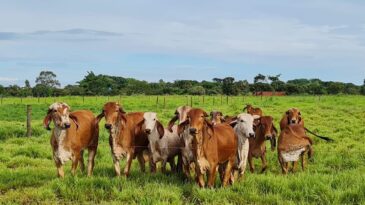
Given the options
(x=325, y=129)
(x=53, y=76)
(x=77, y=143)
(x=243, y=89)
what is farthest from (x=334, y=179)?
(x=53, y=76)

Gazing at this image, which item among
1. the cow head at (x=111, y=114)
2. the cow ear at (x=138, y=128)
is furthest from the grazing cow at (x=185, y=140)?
the cow head at (x=111, y=114)

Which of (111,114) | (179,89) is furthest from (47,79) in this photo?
(111,114)

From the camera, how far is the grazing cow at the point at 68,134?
9164 millimetres

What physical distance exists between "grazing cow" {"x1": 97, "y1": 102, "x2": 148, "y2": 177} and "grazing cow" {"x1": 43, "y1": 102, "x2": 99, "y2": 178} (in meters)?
0.70

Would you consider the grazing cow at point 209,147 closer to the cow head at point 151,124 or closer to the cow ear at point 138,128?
the cow head at point 151,124

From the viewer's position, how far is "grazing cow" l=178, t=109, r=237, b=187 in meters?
8.14

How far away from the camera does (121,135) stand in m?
9.58

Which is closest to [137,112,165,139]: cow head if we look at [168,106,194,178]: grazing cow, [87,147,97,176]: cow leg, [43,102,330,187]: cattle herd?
[43,102,330,187]: cattle herd

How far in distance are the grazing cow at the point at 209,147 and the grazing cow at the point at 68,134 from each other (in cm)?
241

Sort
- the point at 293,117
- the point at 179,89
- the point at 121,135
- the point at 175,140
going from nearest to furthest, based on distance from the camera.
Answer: the point at 121,135, the point at 175,140, the point at 293,117, the point at 179,89

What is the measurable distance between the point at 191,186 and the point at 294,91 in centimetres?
7343

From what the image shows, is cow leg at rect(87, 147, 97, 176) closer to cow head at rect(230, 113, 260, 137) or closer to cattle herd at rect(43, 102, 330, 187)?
cattle herd at rect(43, 102, 330, 187)

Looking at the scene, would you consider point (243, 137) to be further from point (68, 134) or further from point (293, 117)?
point (68, 134)

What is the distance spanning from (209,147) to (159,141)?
5.45 ft
